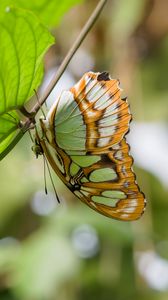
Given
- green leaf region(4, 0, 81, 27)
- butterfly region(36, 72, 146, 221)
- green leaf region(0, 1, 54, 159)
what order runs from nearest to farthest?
green leaf region(0, 1, 54, 159) → butterfly region(36, 72, 146, 221) → green leaf region(4, 0, 81, 27)

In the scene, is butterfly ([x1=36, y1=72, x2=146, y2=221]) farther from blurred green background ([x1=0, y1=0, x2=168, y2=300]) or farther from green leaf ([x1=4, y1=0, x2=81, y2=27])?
blurred green background ([x1=0, y1=0, x2=168, y2=300])

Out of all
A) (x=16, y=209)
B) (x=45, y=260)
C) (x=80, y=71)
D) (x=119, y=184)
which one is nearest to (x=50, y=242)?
(x=45, y=260)

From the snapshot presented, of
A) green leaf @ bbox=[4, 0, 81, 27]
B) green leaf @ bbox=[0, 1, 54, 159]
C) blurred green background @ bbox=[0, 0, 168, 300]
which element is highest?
green leaf @ bbox=[4, 0, 81, 27]

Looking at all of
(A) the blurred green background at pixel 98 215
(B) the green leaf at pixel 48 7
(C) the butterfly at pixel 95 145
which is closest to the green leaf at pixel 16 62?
(C) the butterfly at pixel 95 145

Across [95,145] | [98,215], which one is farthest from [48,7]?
[98,215]

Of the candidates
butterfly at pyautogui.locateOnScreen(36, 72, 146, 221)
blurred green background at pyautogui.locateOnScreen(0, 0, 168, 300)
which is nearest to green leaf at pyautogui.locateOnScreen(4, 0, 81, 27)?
butterfly at pyautogui.locateOnScreen(36, 72, 146, 221)

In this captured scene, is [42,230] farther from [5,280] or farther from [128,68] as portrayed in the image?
[128,68]

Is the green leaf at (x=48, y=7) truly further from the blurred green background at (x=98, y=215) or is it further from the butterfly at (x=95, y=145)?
the blurred green background at (x=98, y=215)
